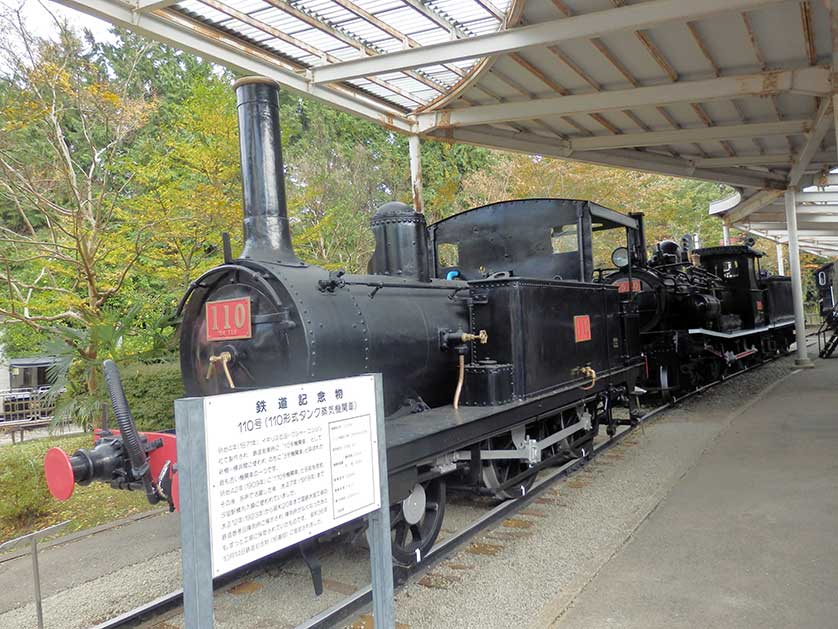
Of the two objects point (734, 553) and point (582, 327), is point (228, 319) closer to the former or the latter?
point (582, 327)

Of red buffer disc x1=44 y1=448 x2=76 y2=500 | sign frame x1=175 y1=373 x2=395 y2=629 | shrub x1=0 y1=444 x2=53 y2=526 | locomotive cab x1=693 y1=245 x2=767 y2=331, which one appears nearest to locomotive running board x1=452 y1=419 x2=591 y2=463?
red buffer disc x1=44 y1=448 x2=76 y2=500

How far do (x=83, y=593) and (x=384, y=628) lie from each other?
2.56 metres

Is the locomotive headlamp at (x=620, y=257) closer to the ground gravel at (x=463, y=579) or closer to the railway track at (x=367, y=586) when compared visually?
the railway track at (x=367, y=586)

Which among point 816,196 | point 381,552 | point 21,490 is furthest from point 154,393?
point 816,196

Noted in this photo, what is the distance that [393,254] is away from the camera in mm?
4898

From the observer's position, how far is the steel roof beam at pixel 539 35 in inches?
283

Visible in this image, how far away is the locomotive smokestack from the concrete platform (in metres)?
2.87

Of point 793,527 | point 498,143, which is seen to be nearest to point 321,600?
point 793,527

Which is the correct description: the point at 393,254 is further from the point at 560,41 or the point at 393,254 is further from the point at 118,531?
the point at 560,41

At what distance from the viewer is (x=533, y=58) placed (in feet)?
30.4

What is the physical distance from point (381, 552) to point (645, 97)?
9116mm

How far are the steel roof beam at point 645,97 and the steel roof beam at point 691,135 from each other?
2.58 m

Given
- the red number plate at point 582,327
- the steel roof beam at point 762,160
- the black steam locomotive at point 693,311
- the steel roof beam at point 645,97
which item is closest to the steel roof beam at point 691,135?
the black steam locomotive at point 693,311

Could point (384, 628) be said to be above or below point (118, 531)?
above
